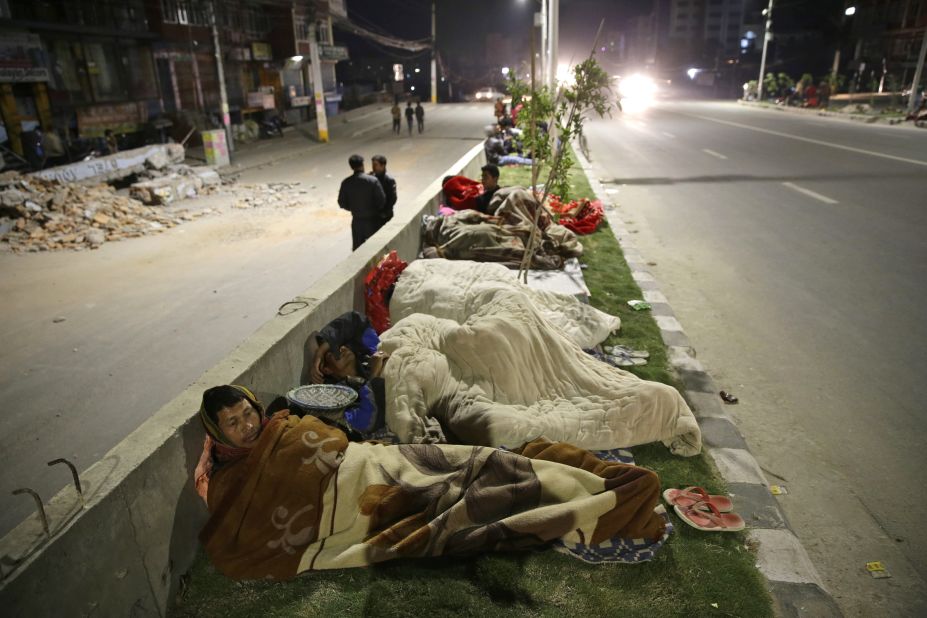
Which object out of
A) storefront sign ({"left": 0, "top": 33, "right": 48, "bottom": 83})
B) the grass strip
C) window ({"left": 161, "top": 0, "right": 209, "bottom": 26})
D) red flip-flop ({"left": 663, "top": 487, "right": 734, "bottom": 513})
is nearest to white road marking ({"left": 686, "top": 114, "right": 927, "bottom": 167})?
red flip-flop ({"left": 663, "top": 487, "right": 734, "bottom": 513})

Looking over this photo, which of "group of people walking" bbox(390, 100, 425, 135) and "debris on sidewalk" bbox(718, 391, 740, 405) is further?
"group of people walking" bbox(390, 100, 425, 135)

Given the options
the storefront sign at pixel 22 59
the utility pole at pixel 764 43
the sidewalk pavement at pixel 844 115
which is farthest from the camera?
the utility pole at pixel 764 43

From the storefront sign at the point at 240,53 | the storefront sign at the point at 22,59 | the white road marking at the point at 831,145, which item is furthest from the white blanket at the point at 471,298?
the storefront sign at the point at 240,53

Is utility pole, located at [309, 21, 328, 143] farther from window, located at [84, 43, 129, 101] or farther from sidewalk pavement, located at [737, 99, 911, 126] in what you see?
sidewalk pavement, located at [737, 99, 911, 126]

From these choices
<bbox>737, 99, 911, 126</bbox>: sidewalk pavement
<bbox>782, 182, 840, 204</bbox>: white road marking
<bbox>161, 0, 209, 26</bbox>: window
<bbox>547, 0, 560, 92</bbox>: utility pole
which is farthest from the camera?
<bbox>161, 0, 209, 26</bbox>: window

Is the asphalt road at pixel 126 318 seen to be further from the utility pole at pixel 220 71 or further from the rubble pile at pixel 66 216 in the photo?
the utility pole at pixel 220 71

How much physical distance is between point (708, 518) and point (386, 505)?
1691 millimetres

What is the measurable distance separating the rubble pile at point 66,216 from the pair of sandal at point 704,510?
1002 centimetres

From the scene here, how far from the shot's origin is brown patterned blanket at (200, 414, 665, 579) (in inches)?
103

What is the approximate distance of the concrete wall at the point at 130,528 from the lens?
186cm

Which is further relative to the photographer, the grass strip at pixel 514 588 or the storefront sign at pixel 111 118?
the storefront sign at pixel 111 118

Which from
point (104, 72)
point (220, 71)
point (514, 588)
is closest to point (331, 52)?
point (104, 72)

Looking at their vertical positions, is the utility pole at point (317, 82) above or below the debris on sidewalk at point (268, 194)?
above

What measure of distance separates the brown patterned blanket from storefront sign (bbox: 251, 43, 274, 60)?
105ft
